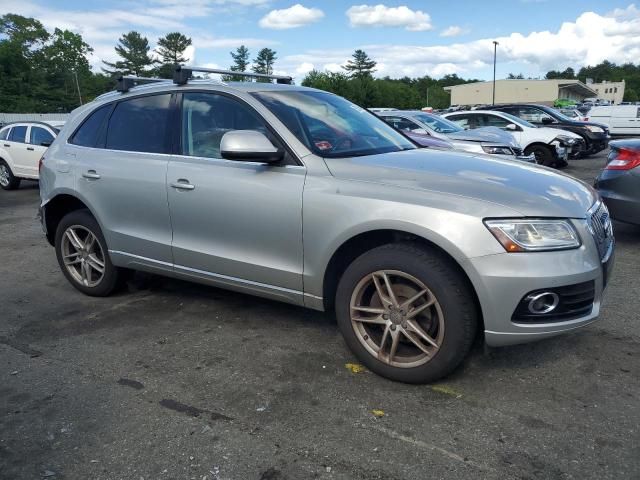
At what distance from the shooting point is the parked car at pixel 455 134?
A: 971 centimetres

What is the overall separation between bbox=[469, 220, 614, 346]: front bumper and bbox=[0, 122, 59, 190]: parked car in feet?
40.3

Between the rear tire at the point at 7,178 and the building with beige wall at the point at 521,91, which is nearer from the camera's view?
the rear tire at the point at 7,178

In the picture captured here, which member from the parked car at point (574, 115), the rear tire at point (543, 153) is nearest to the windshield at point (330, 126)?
the rear tire at point (543, 153)

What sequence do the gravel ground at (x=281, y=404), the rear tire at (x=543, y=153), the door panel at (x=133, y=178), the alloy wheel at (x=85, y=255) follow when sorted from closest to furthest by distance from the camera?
the gravel ground at (x=281, y=404), the door panel at (x=133, y=178), the alloy wheel at (x=85, y=255), the rear tire at (x=543, y=153)

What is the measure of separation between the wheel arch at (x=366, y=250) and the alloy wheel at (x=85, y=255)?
89.7 inches

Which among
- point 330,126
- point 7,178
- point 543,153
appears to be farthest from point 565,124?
point 7,178

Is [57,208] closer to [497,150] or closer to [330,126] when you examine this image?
[330,126]

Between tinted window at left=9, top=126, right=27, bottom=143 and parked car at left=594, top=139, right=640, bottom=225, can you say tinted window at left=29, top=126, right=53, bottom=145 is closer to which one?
tinted window at left=9, top=126, right=27, bottom=143

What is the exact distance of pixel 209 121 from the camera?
3977 millimetres

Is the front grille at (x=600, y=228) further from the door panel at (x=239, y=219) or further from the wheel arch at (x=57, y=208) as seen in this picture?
the wheel arch at (x=57, y=208)

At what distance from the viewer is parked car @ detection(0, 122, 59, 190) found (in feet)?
42.0

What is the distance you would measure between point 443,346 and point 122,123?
10.3ft

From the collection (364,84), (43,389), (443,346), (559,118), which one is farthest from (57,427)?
(364,84)

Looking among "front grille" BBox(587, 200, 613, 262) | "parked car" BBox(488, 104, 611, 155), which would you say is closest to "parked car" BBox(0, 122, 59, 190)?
"parked car" BBox(488, 104, 611, 155)
